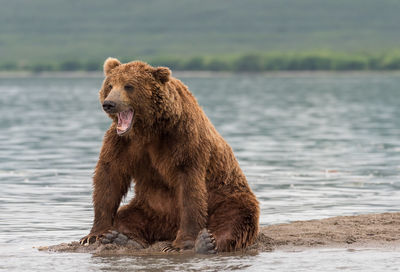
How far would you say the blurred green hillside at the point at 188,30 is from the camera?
156250 mm

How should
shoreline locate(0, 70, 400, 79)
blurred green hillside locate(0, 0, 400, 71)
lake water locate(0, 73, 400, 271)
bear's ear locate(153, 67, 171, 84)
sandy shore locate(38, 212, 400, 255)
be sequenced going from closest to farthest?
lake water locate(0, 73, 400, 271) → bear's ear locate(153, 67, 171, 84) → sandy shore locate(38, 212, 400, 255) → shoreline locate(0, 70, 400, 79) → blurred green hillside locate(0, 0, 400, 71)

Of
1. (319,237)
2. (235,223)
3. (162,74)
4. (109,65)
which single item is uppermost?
(109,65)

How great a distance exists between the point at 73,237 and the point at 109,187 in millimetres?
1263

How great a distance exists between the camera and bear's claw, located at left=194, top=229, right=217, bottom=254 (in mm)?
8328

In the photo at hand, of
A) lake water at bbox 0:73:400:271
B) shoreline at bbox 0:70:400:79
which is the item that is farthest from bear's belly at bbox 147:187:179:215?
shoreline at bbox 0:70:400:79

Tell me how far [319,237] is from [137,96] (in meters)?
2.30

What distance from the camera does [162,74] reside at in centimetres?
834

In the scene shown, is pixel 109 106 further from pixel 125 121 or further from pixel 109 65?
pixel 109 65

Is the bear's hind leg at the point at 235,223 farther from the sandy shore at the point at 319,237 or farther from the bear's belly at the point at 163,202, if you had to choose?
the bear's belly at the point at 163,202

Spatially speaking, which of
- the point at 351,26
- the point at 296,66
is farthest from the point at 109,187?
the point at 351,26

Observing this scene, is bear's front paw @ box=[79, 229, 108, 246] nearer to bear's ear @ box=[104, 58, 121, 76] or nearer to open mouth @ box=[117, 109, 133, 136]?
open mouth @ box=[117, 109, 133, 136]

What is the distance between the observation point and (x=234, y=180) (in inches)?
349

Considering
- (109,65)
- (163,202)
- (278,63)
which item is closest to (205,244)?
(163,202)

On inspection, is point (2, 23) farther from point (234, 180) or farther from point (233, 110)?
point (234, 180)
